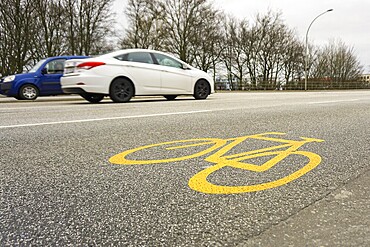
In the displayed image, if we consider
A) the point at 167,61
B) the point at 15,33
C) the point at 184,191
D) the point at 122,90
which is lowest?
the point at 184,191

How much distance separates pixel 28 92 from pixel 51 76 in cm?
95

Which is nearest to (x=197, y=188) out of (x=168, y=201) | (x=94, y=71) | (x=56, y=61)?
(x=168, y=201)

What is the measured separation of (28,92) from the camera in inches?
406

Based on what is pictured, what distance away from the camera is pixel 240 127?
3.79 metres

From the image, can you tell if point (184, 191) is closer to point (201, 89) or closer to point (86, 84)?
point (86, 84)

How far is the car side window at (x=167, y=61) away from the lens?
8414 millimetres

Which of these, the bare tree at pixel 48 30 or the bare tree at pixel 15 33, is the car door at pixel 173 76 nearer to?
the bare tree at pixel 15 33

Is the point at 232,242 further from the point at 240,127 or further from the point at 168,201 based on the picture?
the point at 240,127

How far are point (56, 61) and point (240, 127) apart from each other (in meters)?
8.74

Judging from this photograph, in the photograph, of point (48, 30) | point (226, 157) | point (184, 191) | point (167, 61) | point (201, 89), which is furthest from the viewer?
point (48, 30)

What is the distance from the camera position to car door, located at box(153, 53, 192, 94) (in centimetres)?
846

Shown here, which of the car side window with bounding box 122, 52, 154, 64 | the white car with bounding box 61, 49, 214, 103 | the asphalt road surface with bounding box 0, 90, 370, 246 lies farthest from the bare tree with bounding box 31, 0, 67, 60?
the asphalt road surface with bounding box 0, 90, 370, 246

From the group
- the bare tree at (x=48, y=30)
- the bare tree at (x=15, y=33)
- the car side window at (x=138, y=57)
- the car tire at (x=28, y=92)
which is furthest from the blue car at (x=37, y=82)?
the bare tree at (x=48, y=30)

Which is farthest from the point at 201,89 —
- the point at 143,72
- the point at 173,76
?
the point at 143,72
